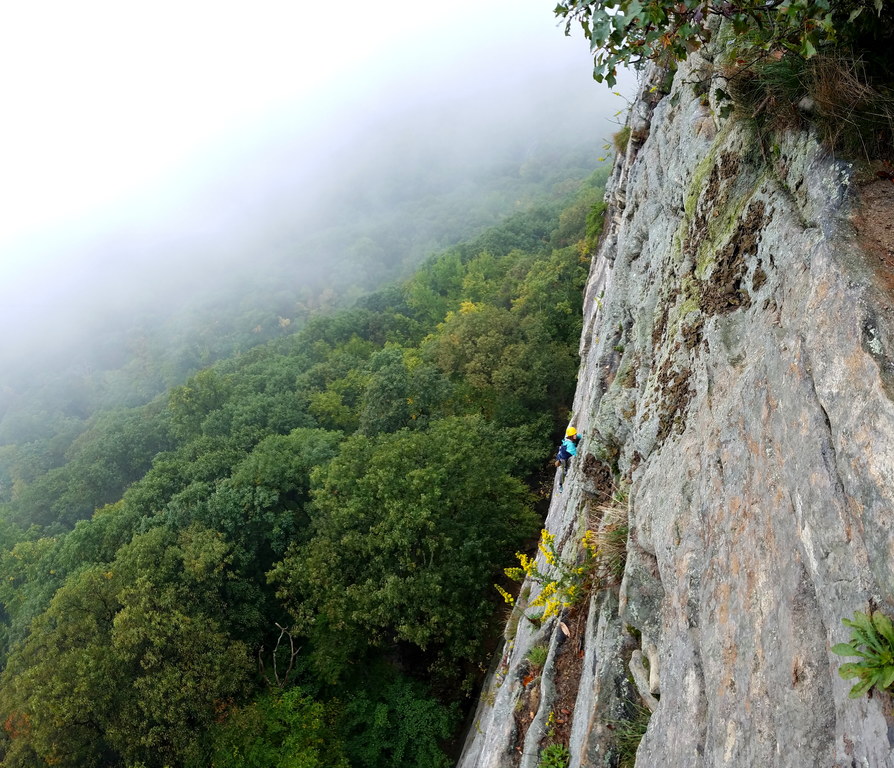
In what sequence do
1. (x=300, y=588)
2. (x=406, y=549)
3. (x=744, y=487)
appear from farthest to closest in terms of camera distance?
1. (x=300, y=588)
2. (x=406, y=549)
3. (x=744, y=487)

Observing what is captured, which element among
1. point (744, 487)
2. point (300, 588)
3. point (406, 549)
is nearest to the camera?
point (744, 487)

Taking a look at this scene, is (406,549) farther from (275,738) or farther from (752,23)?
(752,23)

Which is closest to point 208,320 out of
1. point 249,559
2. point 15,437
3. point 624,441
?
point 15,437

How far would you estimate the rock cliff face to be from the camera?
10.8 ft

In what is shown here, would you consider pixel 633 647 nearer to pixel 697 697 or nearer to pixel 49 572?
pixel 697 697

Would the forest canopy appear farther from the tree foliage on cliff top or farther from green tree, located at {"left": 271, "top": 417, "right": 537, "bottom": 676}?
the tree foliage on cliff top

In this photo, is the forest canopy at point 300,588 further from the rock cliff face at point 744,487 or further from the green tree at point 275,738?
the rock cliff face at point 744,487

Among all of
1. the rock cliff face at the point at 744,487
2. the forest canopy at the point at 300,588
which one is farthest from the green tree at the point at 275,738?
the rock cliff face at the point at 744,487

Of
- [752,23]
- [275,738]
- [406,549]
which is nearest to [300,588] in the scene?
[275,738]

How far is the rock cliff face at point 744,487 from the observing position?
330 centimetres

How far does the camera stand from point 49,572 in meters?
25.2

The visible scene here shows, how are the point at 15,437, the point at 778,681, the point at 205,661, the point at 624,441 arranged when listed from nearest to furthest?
the point at 778,681, the point at 624,441, the point at 205,661, the point at 15,437

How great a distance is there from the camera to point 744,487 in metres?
4.48

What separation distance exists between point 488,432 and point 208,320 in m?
86.1
